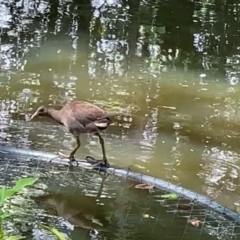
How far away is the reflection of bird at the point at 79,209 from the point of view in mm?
4043

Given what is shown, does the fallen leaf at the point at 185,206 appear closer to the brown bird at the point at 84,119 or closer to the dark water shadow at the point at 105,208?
the dark water shadow at the point at 105,208

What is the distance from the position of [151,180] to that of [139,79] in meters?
2.80

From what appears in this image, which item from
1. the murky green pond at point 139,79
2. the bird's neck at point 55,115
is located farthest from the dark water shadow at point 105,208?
the bird's neck at point 55,115

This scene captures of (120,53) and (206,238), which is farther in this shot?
(120,53)

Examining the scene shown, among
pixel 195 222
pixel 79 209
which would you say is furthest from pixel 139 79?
pixel 195 222

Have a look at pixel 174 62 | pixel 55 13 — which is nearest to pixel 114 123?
pixel 174 62

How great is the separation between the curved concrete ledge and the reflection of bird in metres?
0.33

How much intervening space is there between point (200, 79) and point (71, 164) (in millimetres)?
2963

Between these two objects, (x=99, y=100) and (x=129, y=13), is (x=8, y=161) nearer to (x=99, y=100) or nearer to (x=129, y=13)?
(x=99, y=100)

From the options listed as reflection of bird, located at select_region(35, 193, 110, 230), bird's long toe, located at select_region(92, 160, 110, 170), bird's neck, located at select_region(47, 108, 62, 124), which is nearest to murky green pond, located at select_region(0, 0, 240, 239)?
bird's long toe, located at select_region(92, 160, 110, 170)

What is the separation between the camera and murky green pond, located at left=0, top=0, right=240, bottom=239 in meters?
5.34

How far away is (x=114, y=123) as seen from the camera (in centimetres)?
591

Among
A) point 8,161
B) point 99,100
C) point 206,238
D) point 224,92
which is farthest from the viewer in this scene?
point 224,92

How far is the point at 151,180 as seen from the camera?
14.5 feet
